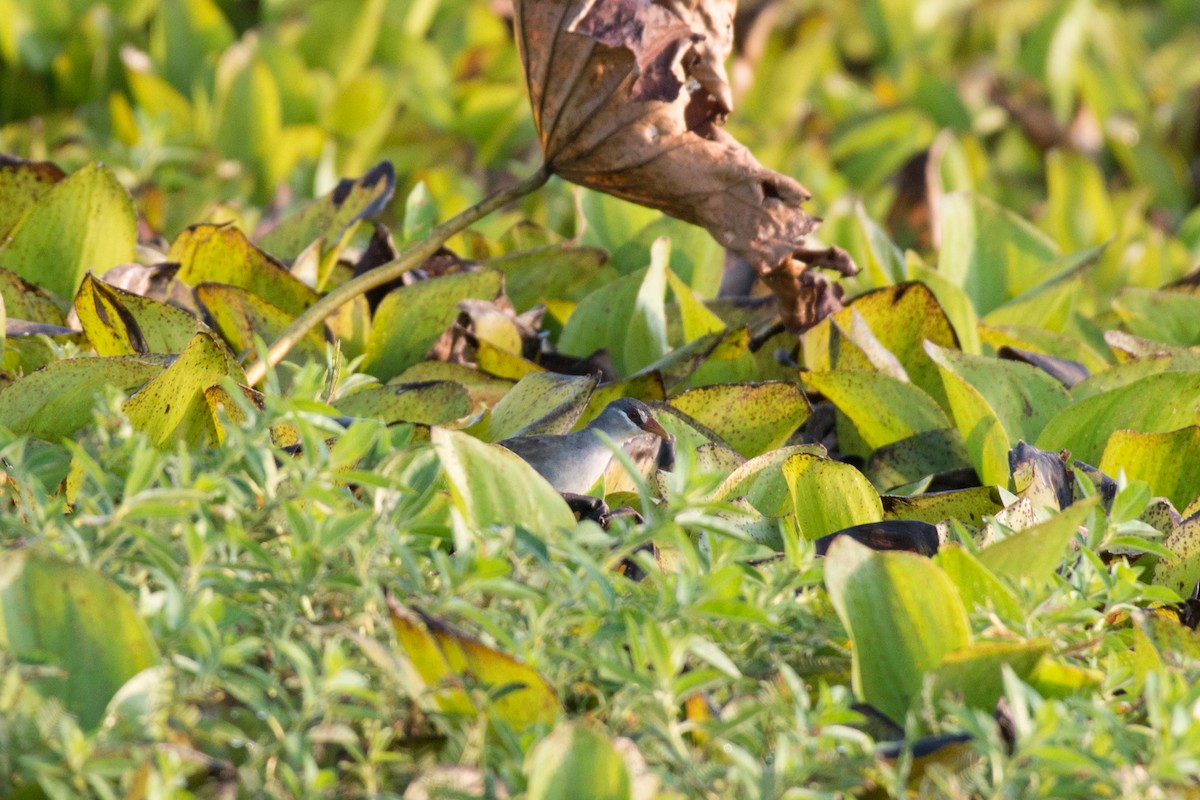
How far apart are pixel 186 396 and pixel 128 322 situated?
0.25m

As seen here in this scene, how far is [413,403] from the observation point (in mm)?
1603

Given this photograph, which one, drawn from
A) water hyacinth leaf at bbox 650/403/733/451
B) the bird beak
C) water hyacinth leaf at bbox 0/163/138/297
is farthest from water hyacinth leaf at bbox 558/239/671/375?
water hyacinth leaf at bbox 0/163/138/297

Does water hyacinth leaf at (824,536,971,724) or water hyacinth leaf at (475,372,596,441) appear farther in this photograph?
water hyacinth leaf at (475,372,596,441)

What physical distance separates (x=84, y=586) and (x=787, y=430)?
0.93 meters

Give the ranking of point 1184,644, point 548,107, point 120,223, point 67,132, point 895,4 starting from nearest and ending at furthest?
1. point 1184,644
2. point 548,107
3. point 120,223
4. point 67,132
5. point 895,4

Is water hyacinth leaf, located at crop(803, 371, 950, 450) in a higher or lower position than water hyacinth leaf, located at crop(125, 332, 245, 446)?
lower

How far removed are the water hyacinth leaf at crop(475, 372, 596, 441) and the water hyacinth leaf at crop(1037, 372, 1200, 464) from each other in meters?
0.63

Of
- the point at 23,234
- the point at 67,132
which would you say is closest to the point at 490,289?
the point at 23,234

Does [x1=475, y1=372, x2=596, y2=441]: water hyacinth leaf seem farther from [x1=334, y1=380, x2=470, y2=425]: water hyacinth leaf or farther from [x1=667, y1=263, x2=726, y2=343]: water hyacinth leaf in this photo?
[x1=667, y1=263, x2=726, y2=343]: water hyacinth leaf

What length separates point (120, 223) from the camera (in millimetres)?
1895

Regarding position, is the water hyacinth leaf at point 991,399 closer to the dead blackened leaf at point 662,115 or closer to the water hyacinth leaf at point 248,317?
the dead blackened leaf at point 662,115

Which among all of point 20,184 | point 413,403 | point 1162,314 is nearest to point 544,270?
point 413,403

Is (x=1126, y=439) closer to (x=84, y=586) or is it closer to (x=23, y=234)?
(x=84, y=586)

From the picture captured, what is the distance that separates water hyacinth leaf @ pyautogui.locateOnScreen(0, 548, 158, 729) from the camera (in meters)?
0.99
